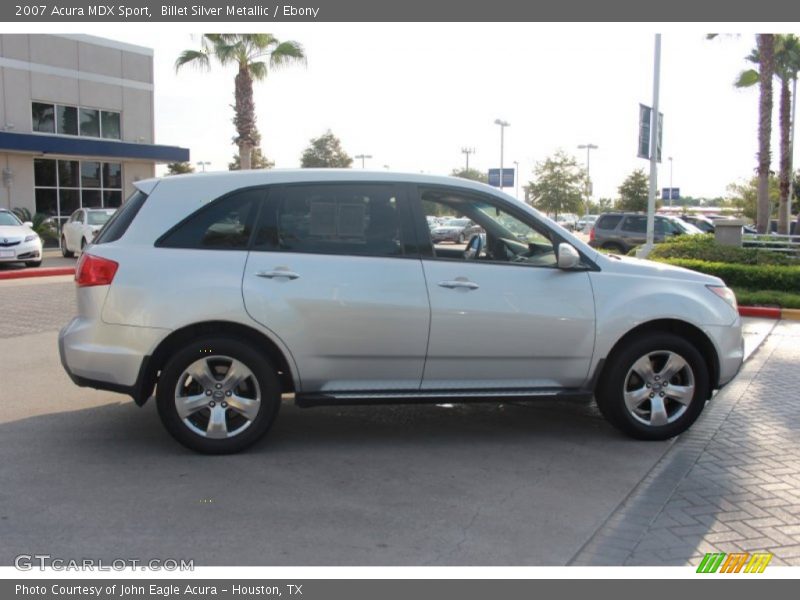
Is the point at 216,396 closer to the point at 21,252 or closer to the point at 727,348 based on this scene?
the point at 727,348

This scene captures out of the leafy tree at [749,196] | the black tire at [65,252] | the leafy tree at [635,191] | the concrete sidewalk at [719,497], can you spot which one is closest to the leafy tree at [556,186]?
the leafy tree at [635,191]

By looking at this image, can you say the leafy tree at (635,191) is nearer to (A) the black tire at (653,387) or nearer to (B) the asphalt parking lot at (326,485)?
(B) the asphalt parking lot at (326,485)

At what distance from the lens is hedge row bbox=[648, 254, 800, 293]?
14.4 meters

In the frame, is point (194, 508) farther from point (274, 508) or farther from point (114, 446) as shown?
point (114, 446)

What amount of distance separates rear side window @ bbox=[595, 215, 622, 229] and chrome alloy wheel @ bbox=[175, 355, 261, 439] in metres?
20.8

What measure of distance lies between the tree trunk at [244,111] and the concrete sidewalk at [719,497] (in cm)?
2158

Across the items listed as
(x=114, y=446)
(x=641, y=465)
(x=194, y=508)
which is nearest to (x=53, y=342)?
(x=114, y=446)

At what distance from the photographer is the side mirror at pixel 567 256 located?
547 centimetres

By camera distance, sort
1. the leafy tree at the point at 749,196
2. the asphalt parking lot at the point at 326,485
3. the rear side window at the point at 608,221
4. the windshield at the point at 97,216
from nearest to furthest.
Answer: the asphalt parking lot at the point at 326,485, the windshield at the point at 97,216, the rear side window at the point at 608,221, the leafy tree at the point at 749,196

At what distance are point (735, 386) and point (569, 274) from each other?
3028 mm

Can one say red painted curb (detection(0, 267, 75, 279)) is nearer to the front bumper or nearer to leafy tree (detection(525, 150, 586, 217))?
the front bumper

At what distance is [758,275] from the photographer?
48.2 ft

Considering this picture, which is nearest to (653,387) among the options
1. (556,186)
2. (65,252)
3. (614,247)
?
(614,247)

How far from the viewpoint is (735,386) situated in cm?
762
